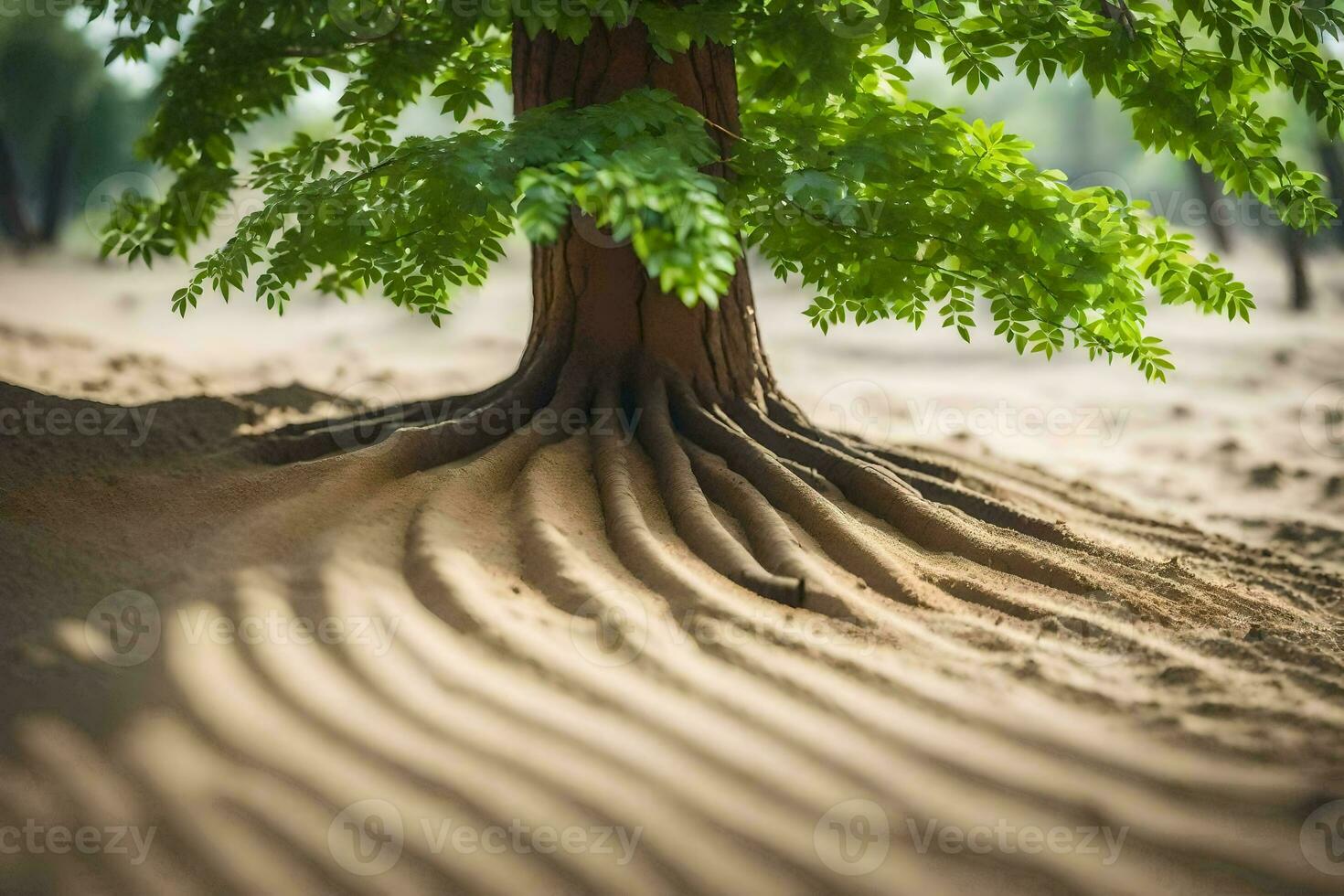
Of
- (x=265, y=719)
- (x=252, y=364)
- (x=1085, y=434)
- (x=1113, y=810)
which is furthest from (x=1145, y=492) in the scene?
(x=252, y=364)

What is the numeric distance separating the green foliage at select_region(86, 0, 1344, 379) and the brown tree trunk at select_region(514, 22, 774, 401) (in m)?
0.19

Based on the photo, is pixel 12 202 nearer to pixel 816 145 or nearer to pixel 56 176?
pixel 56 176

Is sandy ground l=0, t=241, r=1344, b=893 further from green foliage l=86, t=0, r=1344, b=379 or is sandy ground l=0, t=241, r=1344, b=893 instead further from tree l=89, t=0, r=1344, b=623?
green foliage l=86, t=0, r=1344, b=379

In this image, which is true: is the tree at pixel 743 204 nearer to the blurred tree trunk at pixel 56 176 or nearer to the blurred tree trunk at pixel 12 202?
the blurred tree trunk at pixel 12 202

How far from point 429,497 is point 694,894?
70.4 inches

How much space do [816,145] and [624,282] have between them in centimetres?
95

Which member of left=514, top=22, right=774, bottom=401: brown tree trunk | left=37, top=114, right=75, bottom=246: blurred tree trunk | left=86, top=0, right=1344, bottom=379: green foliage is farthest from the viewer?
left=37, top=114, right=75, bottom=246: blurred tree trunk

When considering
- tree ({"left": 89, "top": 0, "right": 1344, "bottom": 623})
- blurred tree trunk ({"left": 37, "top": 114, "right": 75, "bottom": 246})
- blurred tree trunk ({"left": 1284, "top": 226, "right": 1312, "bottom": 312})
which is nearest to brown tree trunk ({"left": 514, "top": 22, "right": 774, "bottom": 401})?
tree ({"left": 89, "top": 0, "right": 1344, "bottom": 623})

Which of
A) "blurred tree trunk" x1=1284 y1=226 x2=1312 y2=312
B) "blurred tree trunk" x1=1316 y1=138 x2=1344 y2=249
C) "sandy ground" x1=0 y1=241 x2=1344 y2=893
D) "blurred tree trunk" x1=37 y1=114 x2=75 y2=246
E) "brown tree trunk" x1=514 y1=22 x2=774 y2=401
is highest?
"blurred tree trunk" x1=37 y1=114 x2=75 y2=246

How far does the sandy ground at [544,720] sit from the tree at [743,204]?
35cm

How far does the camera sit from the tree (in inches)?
138

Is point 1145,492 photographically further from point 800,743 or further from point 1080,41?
point 800,743

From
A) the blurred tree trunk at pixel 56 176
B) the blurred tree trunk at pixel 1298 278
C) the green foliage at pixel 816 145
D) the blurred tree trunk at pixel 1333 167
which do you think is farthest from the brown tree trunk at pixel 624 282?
the blurred tree trunk at pixel 56 176

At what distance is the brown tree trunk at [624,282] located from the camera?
13.4 feet
